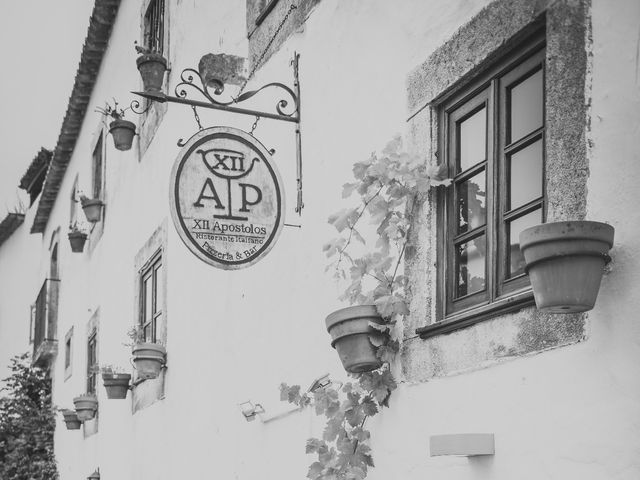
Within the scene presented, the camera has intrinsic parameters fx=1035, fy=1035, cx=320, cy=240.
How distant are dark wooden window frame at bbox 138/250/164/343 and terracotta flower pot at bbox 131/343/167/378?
1.81ft

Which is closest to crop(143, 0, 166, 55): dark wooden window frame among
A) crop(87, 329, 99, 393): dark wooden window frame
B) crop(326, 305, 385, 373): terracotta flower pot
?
crop(87, 329, 99, 393): dark wooden window frame

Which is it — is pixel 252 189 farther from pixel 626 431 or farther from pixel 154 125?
pixel 154 125

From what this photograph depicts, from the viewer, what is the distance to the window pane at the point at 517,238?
14.6 feet

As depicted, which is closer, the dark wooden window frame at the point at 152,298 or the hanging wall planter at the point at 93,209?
the dark wooden window frame at the point at 152,298

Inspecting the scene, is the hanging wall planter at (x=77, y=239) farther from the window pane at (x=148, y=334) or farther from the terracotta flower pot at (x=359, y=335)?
the terracotta flower pot at (x=359, y=335)

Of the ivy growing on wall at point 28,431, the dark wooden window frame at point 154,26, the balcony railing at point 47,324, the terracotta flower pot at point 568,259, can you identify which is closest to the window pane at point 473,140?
the terracotta flower pot at point 568,259

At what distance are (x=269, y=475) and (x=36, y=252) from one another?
17.2m

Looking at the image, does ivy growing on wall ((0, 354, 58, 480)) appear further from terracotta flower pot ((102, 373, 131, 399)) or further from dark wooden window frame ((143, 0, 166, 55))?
dark wooden window frame ((143, 0, 166, 55))

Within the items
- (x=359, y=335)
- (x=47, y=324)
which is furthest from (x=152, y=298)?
(x=47, y=324)

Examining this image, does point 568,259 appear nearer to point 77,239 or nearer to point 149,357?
point 149,357

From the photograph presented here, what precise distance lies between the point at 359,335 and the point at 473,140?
1.12 m

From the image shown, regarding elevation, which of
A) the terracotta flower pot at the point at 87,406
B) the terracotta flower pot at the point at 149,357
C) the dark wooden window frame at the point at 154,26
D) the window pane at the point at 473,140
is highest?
the dark wooden window frame at the point at 154,26

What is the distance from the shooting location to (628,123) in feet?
12.4

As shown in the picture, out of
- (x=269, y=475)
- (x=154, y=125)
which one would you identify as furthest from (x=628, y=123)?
(x=154, y=125)
